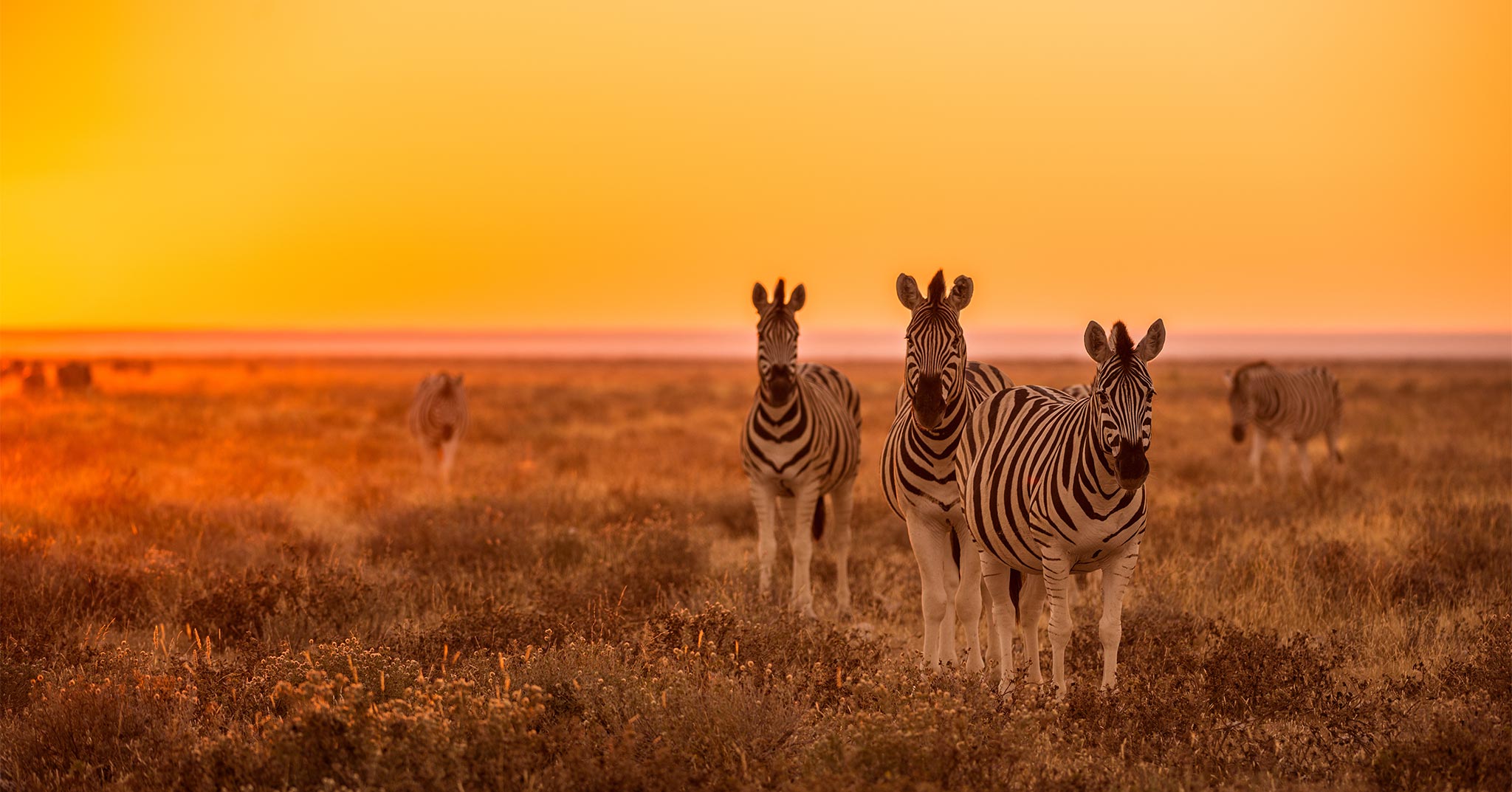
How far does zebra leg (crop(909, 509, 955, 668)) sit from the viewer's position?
6574 mm

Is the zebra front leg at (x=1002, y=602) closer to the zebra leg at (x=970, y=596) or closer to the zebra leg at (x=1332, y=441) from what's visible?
the zebra leg at (x=970, y=596)

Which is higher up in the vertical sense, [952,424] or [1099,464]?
[952,424]

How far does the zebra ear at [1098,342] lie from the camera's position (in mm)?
5246

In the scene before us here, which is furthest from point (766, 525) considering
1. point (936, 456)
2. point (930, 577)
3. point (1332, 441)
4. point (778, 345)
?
point (1332, 441)

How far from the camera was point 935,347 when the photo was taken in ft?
20.0

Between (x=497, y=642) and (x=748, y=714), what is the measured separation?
2.28 m

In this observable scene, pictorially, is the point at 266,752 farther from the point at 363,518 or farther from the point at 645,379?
the point at 645,379

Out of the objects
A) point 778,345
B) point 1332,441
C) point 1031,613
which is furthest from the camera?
point 1332,441

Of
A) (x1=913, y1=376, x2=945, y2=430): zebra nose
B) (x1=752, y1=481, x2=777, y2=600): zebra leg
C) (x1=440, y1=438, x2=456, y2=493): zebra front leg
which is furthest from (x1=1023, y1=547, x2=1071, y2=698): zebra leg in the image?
(x1=440, y1=438, x2=456, y2=493): zebra front leg

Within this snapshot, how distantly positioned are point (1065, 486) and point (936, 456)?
3.99ft

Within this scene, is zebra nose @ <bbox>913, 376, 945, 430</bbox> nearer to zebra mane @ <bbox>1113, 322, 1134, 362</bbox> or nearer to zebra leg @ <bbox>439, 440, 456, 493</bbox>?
zebra mane @ <bbox>1113, 322, 1134, 362</bbox>

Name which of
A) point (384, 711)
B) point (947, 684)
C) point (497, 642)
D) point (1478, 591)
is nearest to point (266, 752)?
point (384, 711)

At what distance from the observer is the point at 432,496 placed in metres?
13.8

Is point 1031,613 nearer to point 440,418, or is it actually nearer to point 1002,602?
point 1002,602
